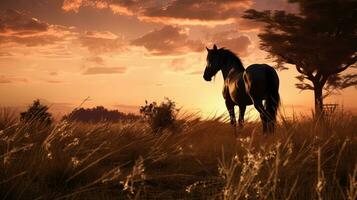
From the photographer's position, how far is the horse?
1009cm

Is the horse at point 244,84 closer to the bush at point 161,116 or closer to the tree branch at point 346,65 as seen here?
the bush at point 161,116

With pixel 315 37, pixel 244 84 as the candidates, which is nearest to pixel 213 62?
pixel 244 84

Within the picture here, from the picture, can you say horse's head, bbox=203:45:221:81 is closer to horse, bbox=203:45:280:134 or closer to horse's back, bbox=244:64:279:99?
horse, bbox=203:45:280:134

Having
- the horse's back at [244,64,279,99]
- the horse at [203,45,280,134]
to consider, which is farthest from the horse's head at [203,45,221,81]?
the horse's back at [244,64,279,99]

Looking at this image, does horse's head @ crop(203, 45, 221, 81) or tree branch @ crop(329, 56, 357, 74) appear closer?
horse's head @ crop(203, 45, 221, 81)

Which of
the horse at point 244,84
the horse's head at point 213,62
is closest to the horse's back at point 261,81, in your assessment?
the horse at point 244,84

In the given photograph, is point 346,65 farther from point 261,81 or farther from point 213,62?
point 261,81

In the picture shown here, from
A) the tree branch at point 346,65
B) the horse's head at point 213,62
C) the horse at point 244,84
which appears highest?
the tree branch at point 346,65

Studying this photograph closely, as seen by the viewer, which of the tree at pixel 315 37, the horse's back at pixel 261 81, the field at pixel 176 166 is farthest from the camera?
the tree at pixel 315 37

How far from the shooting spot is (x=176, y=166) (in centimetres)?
583

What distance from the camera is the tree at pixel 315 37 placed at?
2680 cm

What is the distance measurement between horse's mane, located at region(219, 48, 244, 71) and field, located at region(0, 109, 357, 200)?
3.09 m

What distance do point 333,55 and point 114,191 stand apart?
936 inches

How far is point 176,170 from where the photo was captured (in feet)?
17.8
